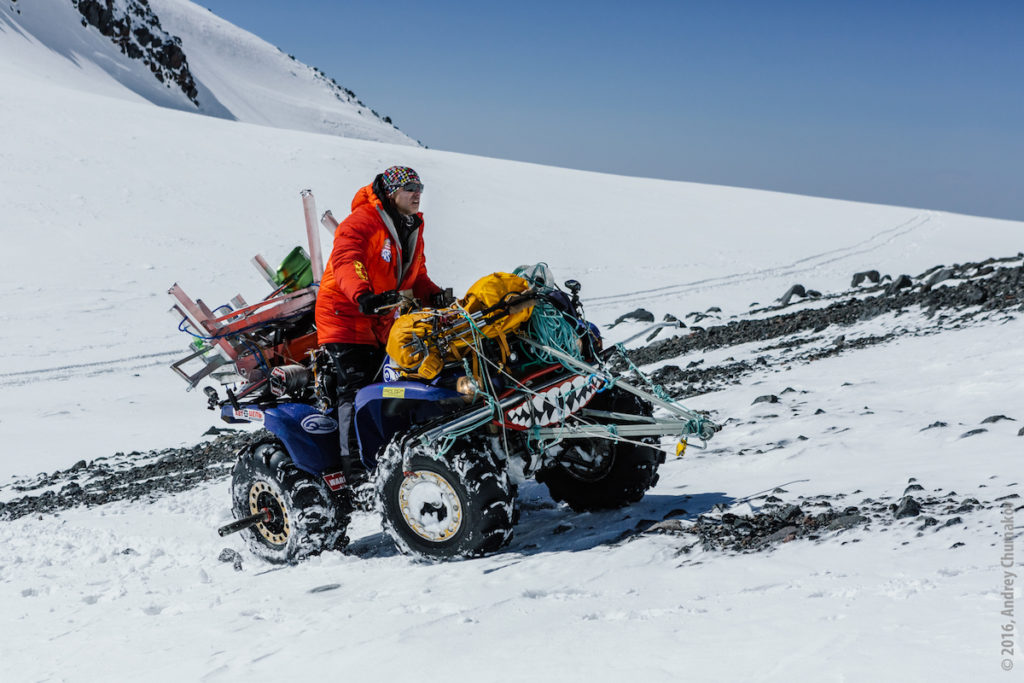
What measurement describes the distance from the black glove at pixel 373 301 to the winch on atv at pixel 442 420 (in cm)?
10

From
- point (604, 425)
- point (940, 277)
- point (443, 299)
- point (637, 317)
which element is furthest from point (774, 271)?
point (604, 425)

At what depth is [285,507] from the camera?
5785mm

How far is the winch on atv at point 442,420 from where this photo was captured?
16.6ft

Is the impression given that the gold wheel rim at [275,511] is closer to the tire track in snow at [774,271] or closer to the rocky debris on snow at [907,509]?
the rocky debris on snow at [907,509]

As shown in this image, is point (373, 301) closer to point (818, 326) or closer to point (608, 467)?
point (608, 467)

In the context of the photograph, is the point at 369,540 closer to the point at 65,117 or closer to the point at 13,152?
the point at 13,152

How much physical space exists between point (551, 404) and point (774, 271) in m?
22.4

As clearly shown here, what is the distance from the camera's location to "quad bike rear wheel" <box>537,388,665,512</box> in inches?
225

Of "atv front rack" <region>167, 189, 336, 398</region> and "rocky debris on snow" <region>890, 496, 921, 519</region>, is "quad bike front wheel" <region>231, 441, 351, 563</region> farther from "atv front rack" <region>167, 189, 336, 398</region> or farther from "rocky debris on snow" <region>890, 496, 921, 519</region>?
"rocky debris on snow" <region>890, 496, 921, 519</region>

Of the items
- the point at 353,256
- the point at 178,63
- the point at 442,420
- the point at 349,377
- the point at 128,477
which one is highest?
the point at 178,63

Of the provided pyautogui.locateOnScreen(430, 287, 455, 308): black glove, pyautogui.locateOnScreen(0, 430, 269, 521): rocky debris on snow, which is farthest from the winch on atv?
pyautogui.locateOnScreen(0, 430, 269, 521): rocky debris on snow

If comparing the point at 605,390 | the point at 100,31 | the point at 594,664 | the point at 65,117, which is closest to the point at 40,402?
the point at 605,390

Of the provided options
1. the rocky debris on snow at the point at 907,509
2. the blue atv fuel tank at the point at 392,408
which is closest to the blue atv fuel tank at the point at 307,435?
the blue atv fuel tank at the point at 392,408

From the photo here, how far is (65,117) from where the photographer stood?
33938 millimetres
